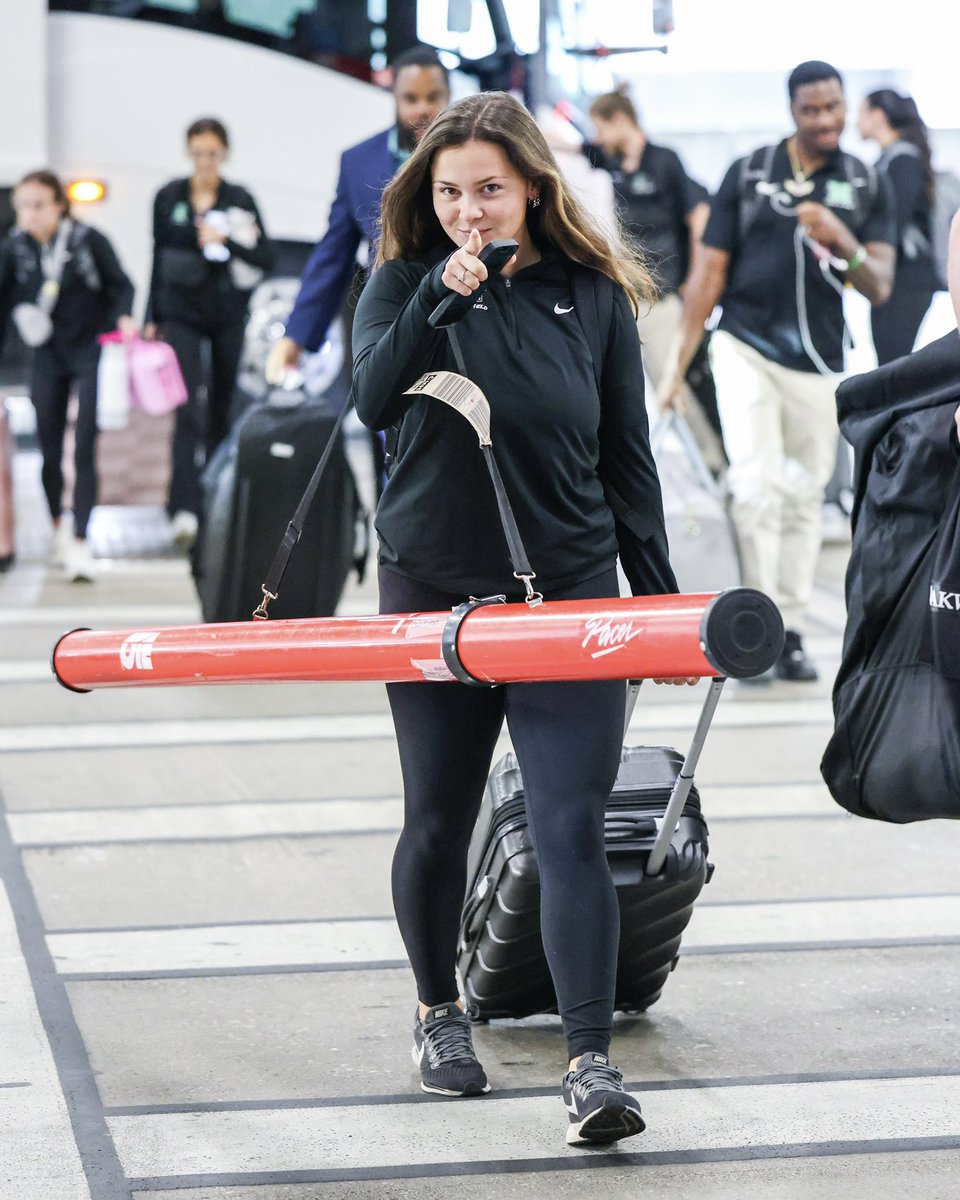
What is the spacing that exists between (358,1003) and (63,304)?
6588mm

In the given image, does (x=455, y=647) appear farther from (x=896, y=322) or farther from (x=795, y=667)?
(x=896, y=322)

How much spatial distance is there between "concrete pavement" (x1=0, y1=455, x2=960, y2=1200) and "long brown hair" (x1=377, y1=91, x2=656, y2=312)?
4.73 ft

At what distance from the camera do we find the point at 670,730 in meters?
6.65

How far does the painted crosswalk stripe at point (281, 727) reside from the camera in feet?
21.0

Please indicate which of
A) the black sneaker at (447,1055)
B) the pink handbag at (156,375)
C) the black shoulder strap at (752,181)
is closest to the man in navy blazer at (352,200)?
the black shoulder strap at (752,181)

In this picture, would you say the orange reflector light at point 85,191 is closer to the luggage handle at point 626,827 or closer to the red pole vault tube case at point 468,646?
the red pole vault tube case at point 468,646

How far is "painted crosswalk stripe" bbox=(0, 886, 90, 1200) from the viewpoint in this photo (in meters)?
3.01

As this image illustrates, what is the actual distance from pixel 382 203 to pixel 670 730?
365cm

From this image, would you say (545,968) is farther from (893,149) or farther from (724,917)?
(893,149)

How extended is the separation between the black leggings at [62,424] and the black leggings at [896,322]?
3962 millimetres

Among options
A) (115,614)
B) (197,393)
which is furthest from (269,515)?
(197,393)

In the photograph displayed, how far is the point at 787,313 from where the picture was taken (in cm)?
719

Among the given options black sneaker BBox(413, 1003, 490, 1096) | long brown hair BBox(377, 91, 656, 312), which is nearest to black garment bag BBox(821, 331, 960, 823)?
long brown hair BBox(377, 91, 656, 312)

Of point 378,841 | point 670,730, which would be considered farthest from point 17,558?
point 378,841
